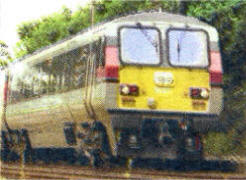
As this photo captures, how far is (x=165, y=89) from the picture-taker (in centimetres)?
1079

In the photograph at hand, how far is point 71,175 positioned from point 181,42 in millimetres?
2962

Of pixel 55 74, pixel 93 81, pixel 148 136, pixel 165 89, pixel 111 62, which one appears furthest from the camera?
pixel 55 74

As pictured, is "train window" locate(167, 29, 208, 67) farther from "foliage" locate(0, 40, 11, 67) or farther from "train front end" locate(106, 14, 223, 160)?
"foliage" locate(0, 40, 11, 67)

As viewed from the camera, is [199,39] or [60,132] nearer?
[199,39]

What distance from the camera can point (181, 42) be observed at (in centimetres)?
1115

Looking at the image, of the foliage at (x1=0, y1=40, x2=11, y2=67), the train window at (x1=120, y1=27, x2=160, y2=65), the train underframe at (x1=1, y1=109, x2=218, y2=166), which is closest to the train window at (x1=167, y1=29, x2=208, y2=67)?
the train window at (x1=120, y1=27, x2=160, y2=65)

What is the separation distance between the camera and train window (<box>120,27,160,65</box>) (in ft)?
35.5

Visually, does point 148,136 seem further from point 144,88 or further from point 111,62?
point 111,62

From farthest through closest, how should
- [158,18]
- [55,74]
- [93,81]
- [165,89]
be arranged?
[55,74] < [158,18] < [93,81] < [165,89]

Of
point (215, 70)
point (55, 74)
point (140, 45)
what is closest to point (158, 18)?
point (140, 45)

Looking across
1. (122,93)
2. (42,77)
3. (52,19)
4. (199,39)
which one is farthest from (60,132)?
(52,19)

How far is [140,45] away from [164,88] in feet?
2.81

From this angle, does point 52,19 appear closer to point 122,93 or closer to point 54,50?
point 54,50

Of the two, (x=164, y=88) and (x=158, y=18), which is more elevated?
(x=158, y=18)
